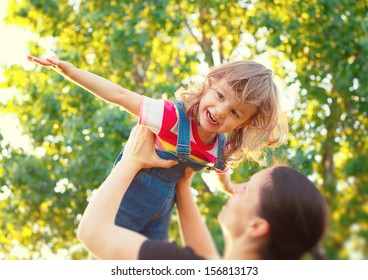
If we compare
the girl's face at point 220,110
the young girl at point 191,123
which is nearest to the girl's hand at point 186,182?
the young girl at point 191,123

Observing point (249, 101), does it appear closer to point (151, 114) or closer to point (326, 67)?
point (151, 114)

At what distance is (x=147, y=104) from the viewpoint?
6.50ft

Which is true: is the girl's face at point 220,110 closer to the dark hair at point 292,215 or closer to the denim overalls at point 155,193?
the denim overalls at point 155,193

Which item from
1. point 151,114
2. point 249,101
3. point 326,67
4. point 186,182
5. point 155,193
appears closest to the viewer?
point 186,182

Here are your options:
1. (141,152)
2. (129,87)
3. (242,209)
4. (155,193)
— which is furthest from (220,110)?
(129,87)

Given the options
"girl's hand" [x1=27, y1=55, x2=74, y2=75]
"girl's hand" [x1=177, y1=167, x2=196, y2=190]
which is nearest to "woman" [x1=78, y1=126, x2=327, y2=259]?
"girl's hand" [x1=177, y1=167, x2=196, y2=190]

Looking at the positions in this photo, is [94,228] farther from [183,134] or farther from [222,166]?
[222,166]

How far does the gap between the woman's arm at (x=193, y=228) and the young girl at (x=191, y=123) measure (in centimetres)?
37

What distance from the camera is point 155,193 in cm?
207

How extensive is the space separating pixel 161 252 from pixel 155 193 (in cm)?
86

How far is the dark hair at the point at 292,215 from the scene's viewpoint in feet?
3.81

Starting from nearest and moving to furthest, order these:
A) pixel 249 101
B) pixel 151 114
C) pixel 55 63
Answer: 1. pixel 55 63
2. pixel 151 114
3. pixel 249 101

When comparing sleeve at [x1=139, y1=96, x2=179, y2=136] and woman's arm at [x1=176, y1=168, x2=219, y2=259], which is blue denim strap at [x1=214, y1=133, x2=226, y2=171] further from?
woman's arm at [x1=176, y1=168, x2=219, y2=259]
